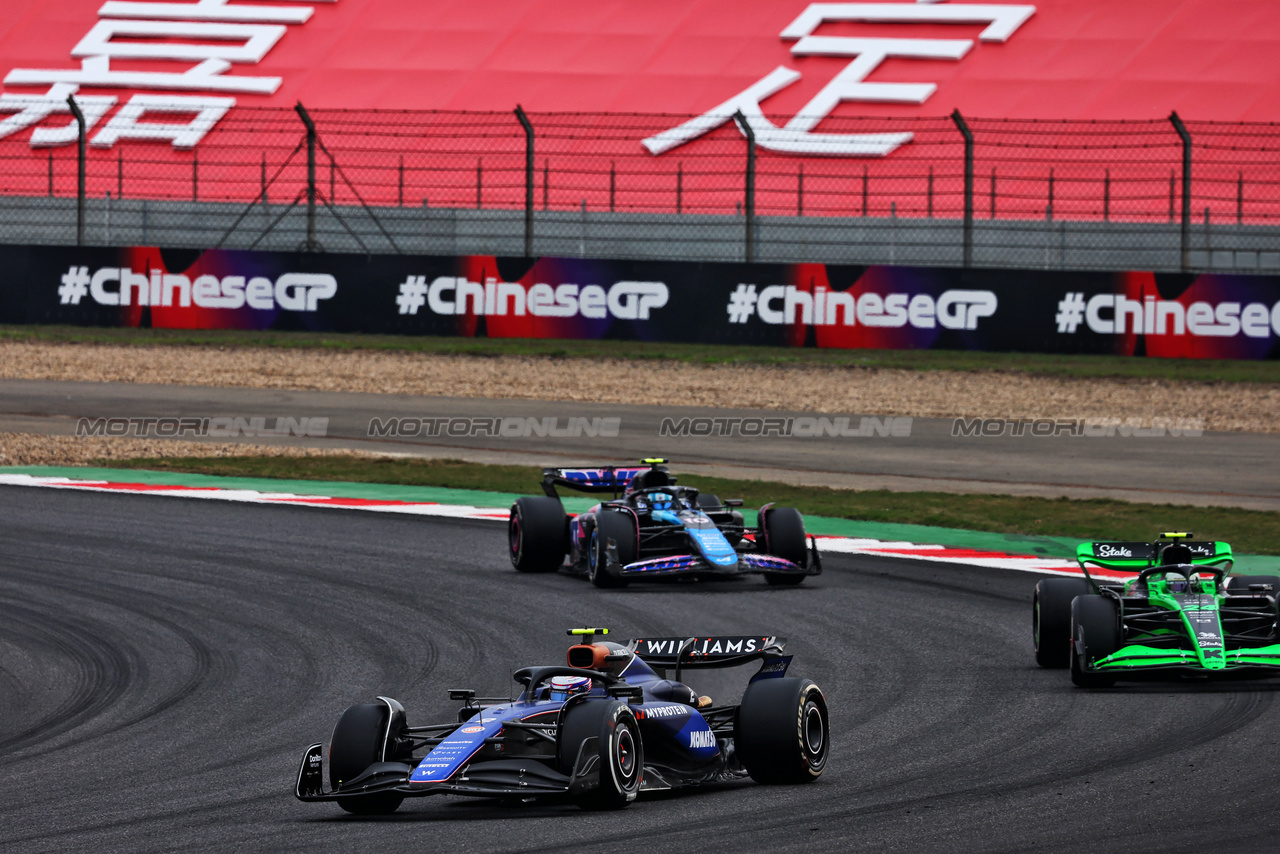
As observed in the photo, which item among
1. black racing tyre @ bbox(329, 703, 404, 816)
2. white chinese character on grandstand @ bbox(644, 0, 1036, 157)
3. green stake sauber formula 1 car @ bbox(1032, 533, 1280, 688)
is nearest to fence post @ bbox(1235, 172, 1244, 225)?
white chinese character on grandstand @ bbox(644, 0, 1036, 157)

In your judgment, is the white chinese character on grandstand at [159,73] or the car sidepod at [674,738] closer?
the car sidepod at [674,738]

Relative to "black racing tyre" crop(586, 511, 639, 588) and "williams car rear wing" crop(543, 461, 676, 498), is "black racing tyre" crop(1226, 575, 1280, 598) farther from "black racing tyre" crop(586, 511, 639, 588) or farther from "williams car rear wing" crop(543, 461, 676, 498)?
"williams car rear wing" crop(543, 461, 676, 498)

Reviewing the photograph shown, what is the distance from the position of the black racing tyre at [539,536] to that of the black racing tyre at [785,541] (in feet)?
4.79

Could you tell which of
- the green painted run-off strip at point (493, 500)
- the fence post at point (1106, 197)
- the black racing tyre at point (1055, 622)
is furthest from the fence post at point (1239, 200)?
the black racing tyre at point (1055, 622)

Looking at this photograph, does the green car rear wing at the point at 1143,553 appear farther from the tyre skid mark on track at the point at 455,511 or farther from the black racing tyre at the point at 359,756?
the black racing tyre at the point at 359,756

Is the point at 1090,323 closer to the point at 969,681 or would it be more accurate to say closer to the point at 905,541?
the point at 905,541

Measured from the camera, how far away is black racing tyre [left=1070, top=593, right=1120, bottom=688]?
902cm

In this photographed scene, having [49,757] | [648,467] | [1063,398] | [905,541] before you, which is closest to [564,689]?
[49,757]

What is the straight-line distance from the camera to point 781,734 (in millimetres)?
7000

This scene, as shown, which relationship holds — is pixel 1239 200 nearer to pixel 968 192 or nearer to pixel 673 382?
pixel 968 192

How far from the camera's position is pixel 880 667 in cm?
970

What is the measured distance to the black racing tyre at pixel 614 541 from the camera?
12.1m

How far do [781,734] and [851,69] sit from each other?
30.7m

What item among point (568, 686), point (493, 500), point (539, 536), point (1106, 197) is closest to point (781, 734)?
point (568, 686)
